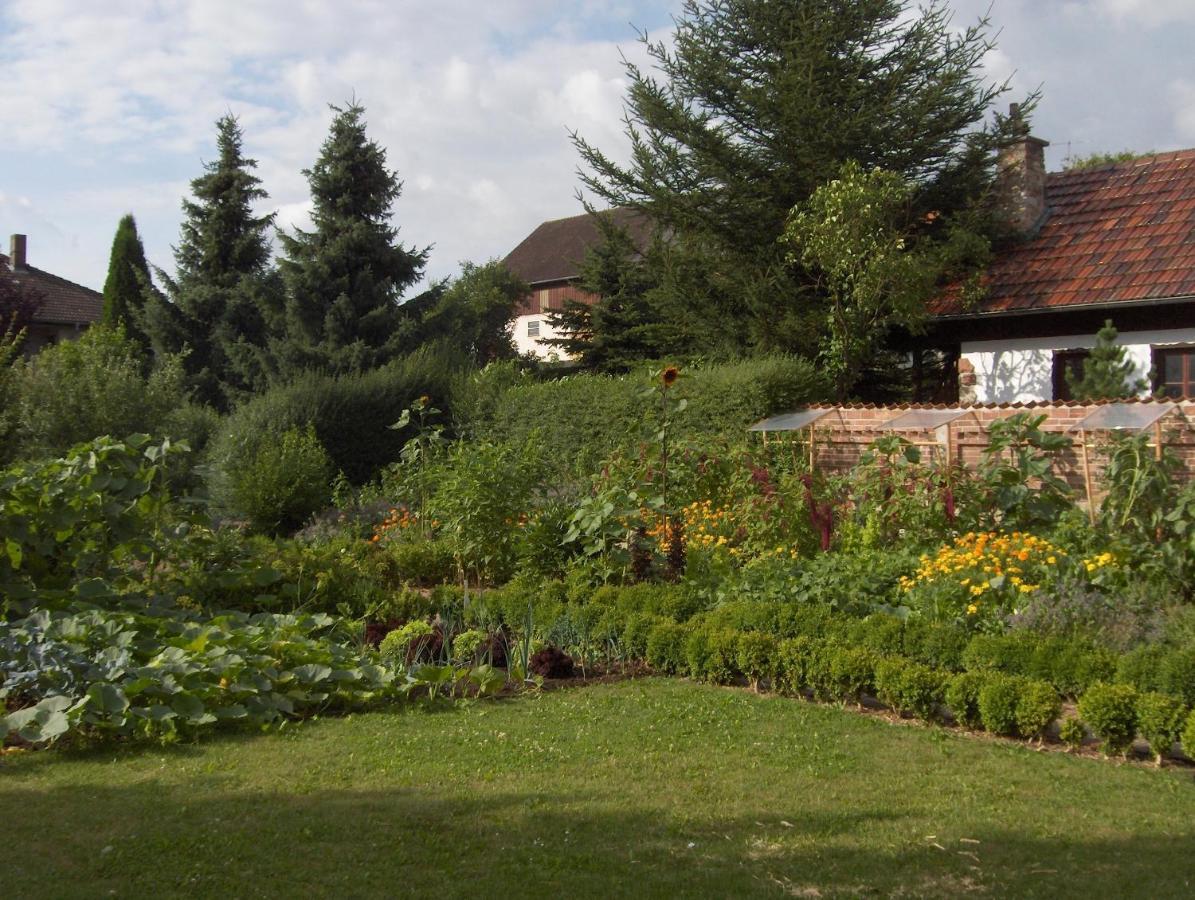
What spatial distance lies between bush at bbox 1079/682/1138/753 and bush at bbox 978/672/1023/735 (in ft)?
1.14

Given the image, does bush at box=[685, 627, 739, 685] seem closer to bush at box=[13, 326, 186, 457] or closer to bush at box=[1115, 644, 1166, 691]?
bush at box=[1115, 644, 1166, 691]

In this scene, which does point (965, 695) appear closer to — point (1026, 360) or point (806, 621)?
point (806, 621)

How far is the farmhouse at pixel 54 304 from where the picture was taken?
38.2m

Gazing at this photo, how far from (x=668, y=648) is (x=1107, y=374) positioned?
8093 mm

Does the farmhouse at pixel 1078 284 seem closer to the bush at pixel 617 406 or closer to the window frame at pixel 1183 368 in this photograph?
the window frame at pixel 1183 368

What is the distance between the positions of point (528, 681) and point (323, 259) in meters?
18.6

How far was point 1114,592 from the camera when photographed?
25.0 ft

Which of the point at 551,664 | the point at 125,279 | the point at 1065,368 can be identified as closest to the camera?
the point at 551,664

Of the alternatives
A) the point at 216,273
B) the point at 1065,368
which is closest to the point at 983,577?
the point at 1065,368

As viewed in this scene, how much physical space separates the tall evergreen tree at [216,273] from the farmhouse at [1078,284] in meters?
17.6

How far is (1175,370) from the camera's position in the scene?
1459 centimetres

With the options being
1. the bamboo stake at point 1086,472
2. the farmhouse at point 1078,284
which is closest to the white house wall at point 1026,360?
the farmhouse at point 1078,284

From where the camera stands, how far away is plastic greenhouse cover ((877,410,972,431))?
39.3 feet

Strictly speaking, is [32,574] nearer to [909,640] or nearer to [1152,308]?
[909,640]
